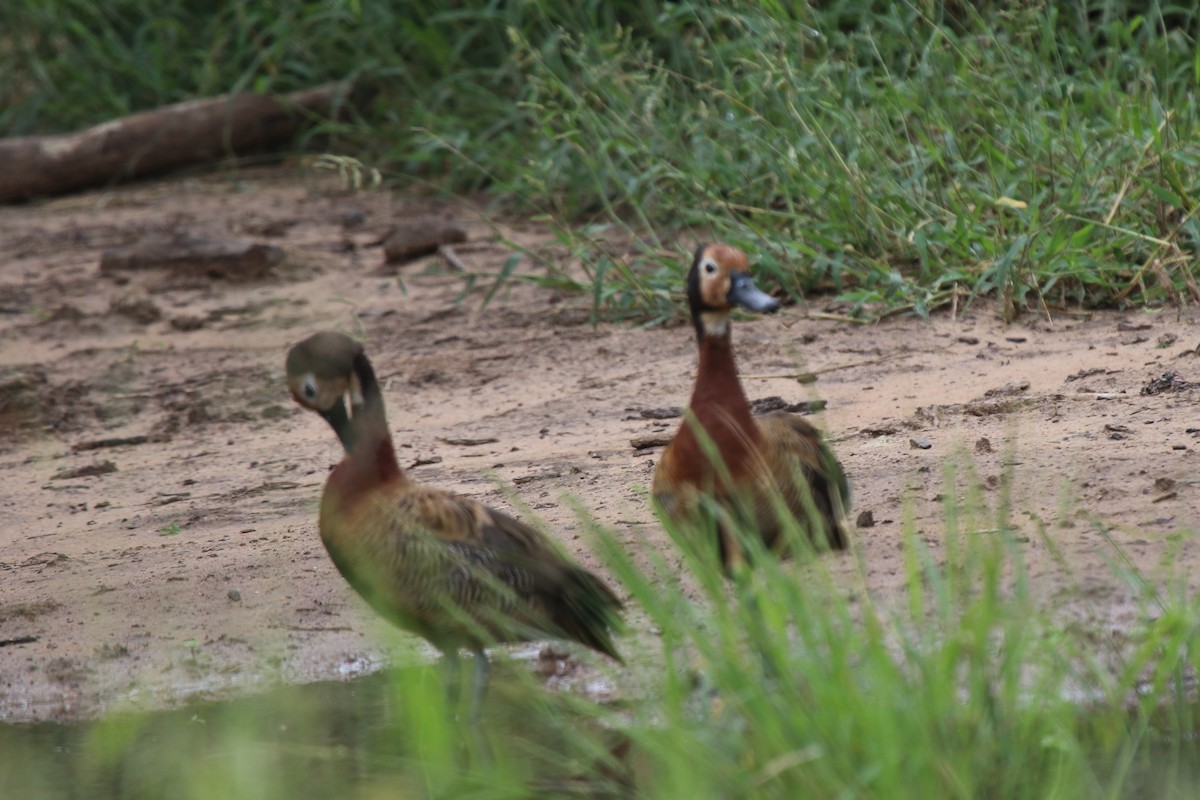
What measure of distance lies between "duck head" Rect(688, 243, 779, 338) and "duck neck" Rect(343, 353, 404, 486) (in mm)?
852

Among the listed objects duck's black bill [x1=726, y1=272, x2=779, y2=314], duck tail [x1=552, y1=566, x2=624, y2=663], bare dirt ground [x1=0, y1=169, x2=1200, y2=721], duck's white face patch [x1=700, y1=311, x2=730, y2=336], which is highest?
duck's black bill [x1=726, y1=272, x2=779, y2=314]

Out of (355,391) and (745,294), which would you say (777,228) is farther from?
(355,391)

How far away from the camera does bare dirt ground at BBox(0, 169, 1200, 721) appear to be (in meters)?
4.41

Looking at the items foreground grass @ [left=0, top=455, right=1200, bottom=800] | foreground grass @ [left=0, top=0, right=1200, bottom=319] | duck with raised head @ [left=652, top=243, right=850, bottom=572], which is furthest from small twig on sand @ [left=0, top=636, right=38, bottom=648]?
foreground grass @ [left=0, top=0, right=1200, bottom=319]

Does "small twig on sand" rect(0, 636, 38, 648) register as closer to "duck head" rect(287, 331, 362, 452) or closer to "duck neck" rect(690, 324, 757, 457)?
"duck head" rect(287, 331, 362, 452)

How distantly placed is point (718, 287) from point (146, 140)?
6.74 metres

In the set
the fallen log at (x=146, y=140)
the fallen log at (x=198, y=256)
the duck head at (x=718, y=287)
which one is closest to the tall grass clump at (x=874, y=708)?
the duck head at (x=718, y=287)

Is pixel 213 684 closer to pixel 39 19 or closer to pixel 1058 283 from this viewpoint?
pixel 1058 283

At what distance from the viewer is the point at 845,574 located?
14.0 ft

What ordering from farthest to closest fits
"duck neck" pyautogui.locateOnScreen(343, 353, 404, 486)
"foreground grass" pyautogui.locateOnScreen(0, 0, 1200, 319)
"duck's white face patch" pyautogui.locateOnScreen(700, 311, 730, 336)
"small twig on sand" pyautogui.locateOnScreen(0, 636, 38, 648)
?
"foreground grass" pyautogui.locateOnScreen(0, 0, 1200, 319) → "small twig on sand" pyautogui.locateOnScreen(0, 636, 38, 648) → "duck's white face patch" pyautogui.locateOnScreen(700, 311, 730, 336) → "duck neck" pyautogui.locateOnScreen(343, 353, 404, 486)

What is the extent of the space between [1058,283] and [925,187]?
66cm

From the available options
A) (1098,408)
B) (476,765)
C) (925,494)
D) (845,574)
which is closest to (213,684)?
(476,765)

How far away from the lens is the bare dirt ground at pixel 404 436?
4414 millimetres

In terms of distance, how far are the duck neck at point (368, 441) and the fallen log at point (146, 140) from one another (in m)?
6.25
